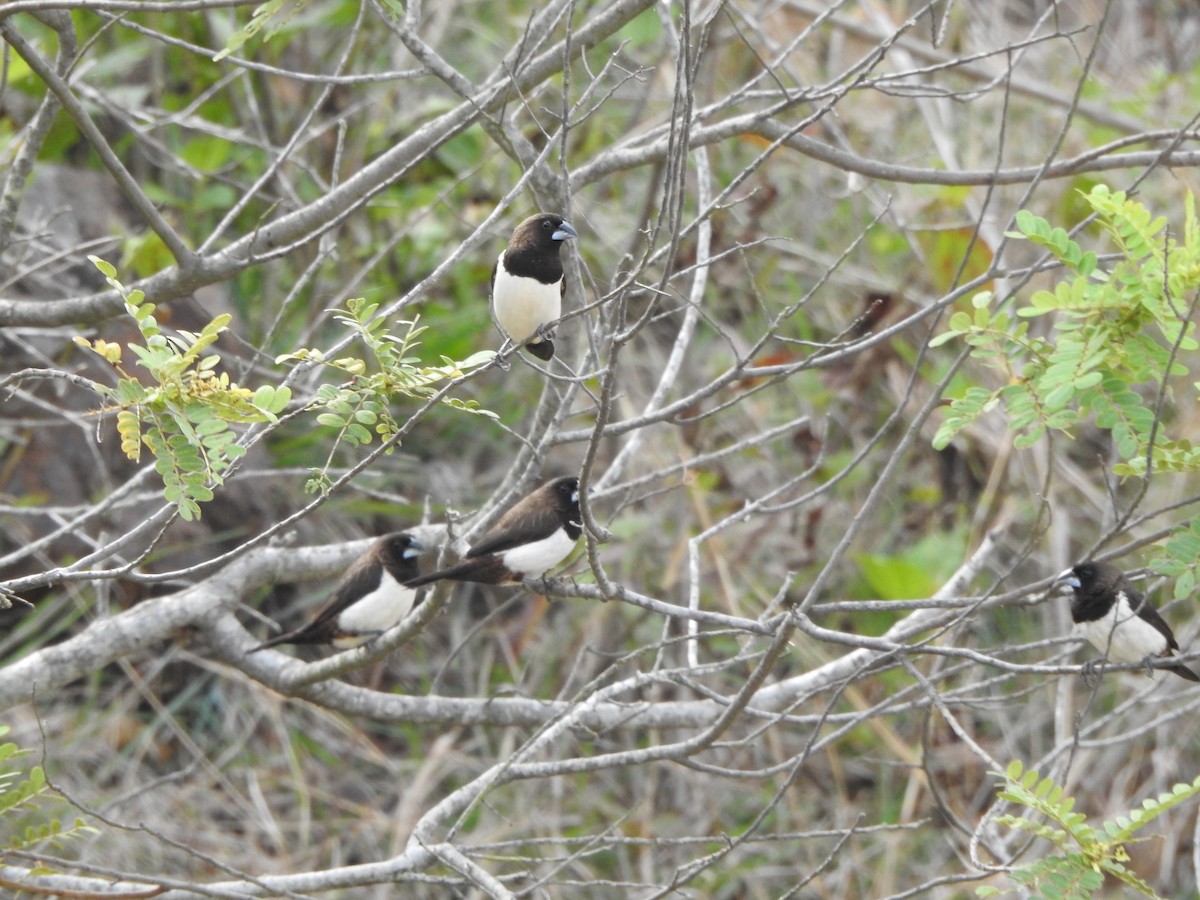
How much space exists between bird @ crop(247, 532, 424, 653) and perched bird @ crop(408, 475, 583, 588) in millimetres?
481

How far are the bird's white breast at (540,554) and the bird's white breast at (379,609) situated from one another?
1.97 ft

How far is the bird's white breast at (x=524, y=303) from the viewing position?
4.55m

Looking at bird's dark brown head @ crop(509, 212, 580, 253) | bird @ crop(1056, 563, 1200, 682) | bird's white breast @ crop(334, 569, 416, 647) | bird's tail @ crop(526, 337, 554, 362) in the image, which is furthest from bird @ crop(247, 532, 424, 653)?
bird @ crop(1056, 563, 1200, 682)

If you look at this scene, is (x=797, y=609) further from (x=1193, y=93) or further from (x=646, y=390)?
(x=1193, y=93)

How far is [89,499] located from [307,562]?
9.84 ft

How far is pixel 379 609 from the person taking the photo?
199 inches

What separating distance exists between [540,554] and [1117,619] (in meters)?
1.74

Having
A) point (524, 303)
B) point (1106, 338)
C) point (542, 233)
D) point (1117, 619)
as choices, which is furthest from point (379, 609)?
point (1106, 338)

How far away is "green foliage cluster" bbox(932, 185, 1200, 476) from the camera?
3.04m

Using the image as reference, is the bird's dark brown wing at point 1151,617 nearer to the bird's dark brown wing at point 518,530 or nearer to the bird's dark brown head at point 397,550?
the bird's dark brown wing at point 518,530

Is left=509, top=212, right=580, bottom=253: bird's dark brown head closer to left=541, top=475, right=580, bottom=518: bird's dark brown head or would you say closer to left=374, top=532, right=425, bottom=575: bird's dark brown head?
left=541, top=475, right=580, bottom=518: bird's dark brown head

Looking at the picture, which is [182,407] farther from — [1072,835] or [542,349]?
[542,349]

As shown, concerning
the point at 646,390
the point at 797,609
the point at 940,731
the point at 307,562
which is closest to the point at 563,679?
the point at 646,390

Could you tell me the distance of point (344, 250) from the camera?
7.52m
